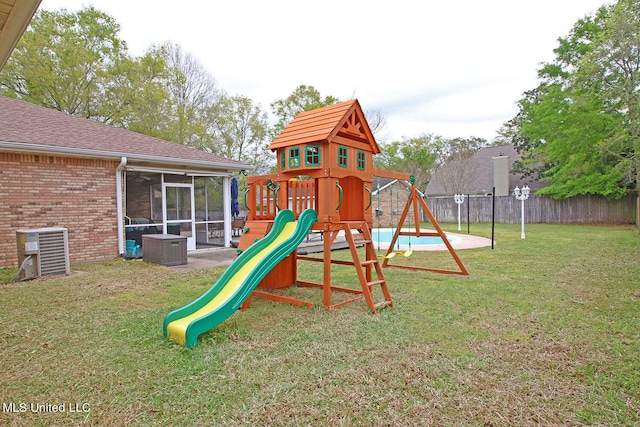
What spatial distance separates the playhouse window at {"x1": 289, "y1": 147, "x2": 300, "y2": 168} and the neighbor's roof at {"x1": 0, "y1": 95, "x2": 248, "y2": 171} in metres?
5.64

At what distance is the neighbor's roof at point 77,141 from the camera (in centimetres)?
757

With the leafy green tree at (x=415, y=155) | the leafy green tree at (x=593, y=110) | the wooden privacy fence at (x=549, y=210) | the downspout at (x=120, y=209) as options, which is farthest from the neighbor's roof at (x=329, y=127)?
the leafy green tree at (x=415, y=155)

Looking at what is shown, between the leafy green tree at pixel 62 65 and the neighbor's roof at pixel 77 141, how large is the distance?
358 inches

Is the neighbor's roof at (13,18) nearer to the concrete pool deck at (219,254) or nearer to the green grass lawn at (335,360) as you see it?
the green grass lawn at (335,360)

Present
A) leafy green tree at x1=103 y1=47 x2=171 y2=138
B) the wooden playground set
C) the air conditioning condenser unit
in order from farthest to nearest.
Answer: leafy green tree at x1=103 y1=47 x2=171 y2=138 < the air conditioning condenser unit < the wooden playground set

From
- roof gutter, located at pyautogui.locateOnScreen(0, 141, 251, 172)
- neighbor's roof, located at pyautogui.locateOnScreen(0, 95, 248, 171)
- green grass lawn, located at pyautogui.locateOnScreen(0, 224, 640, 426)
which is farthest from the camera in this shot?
neighbor's roof, located at pyautogui.locateOnScreen(0, 95, 248, 171)

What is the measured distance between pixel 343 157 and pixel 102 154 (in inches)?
252

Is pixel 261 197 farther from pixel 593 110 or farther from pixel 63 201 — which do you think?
pixel 593 110

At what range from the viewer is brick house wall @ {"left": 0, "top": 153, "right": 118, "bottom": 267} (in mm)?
7379

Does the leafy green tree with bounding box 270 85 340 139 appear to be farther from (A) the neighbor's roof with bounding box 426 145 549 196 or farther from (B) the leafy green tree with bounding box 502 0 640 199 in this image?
(B) the leafy green tree with bounding box 502 0 640 199

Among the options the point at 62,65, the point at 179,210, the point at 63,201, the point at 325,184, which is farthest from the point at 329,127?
the point at 62,65

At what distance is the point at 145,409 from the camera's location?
7.52 feet

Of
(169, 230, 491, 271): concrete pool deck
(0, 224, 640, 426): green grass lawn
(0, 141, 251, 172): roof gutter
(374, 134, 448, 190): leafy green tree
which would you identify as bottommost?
(0, 224, 640, 426): green grass lawn

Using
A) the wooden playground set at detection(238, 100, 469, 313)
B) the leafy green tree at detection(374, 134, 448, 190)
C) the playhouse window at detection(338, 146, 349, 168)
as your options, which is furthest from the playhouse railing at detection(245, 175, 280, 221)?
the leafy green tree at detection(374, 134, 448, 190)
